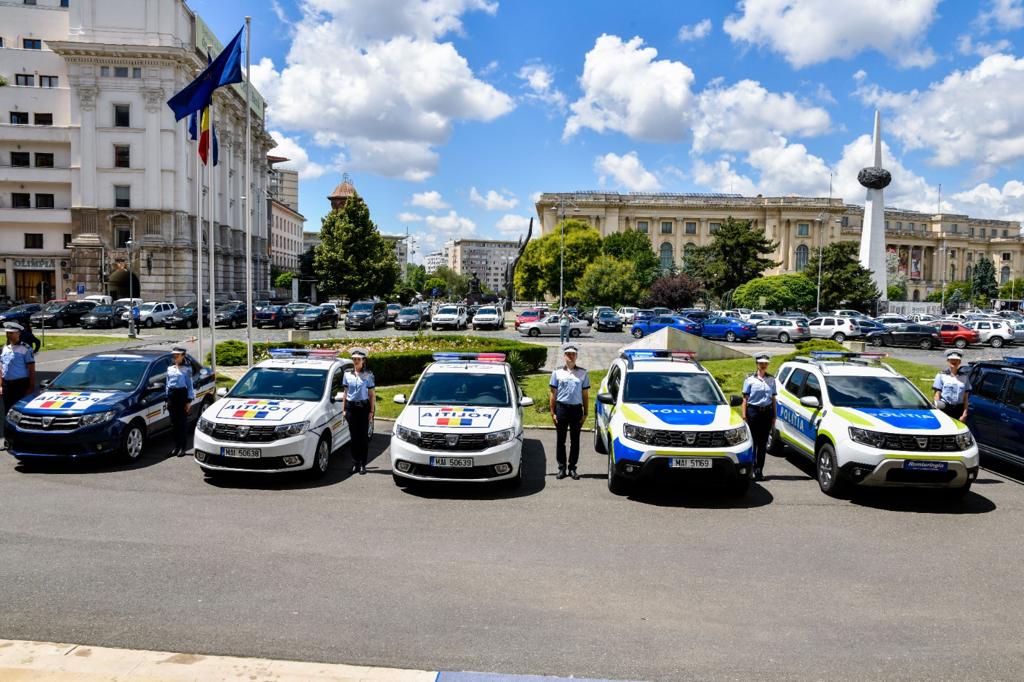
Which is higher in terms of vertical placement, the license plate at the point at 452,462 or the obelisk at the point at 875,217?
the obelisk at the point at 875,217

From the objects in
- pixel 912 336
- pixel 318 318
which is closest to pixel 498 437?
pixel 912 336

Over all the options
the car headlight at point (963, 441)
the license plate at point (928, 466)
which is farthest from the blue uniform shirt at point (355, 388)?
the car headlight at point (963, 441)

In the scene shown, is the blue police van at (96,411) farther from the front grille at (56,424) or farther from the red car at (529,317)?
the red car at (529,317)

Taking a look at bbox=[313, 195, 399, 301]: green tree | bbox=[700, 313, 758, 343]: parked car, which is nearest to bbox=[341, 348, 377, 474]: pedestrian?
bbox=[700, 313, 758, 343]: parked car

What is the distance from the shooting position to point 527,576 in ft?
22.1

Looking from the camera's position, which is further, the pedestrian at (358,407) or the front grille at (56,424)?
the pedestrian at (358,407)

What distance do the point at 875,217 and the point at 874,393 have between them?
224 feet

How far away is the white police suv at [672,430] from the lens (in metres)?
9.13

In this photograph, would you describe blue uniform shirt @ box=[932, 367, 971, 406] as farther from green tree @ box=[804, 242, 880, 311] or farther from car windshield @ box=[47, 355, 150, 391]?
green tree @ box=[804, 242, 880, 311]

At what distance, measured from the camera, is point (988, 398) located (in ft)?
39.1

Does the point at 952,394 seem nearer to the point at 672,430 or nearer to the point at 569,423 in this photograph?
the point at 672,430

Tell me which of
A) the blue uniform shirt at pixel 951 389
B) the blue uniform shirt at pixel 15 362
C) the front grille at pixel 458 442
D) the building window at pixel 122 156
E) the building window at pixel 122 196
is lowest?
the front grille at pixel 458 442

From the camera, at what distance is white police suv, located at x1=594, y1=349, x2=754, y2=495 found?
30.0 ft

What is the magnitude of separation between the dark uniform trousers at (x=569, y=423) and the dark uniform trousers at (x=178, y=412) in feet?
18.8
